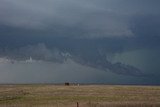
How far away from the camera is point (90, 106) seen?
58906mm

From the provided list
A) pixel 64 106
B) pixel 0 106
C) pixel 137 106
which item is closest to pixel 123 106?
pixel 137 106

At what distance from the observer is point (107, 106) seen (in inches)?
2424

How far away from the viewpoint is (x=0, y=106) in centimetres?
Answer: 6200

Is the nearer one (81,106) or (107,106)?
(81,106)

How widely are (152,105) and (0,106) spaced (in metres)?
26.5

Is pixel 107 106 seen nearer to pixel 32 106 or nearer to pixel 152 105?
pixel 152 105

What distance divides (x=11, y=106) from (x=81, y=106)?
1276cm

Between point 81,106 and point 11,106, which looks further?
point 11,106

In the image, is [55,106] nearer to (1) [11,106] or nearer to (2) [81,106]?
(2) [81,106]

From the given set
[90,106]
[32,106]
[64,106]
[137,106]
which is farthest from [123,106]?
[32,106]

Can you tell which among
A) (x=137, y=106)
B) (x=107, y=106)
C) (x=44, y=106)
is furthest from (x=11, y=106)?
(x=137, y=106)

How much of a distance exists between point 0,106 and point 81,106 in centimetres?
1473

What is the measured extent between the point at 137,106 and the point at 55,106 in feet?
46.5

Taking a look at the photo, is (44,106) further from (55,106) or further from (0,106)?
(0,106)
